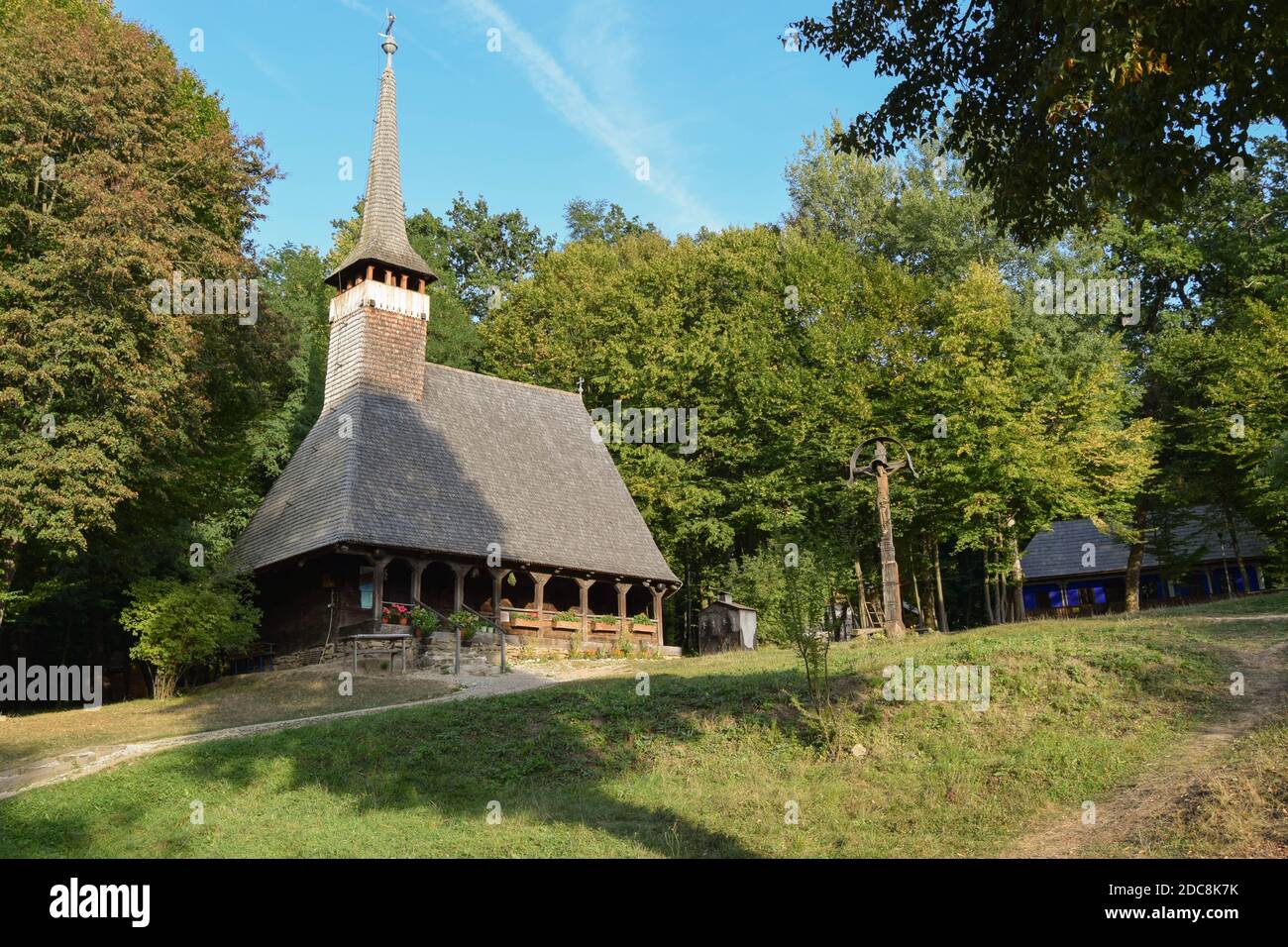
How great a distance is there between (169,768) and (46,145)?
1430 cm

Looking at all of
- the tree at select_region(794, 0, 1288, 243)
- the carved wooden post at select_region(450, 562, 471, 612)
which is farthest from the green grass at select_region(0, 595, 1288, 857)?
the carved wooden post at select_region(450, 562, 471, 612)

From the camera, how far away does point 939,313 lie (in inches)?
1316

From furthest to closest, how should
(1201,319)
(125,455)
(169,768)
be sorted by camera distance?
(1201,319), (125,455), (169,768)

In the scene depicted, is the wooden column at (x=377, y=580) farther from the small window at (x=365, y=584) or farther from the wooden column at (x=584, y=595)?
the wooden column at (x=584, y=595)

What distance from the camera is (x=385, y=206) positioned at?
3191 centimetres

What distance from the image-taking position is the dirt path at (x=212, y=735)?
13969mm

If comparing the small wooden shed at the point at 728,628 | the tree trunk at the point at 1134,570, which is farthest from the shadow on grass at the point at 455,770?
the tree trunk at the point at 1134,570

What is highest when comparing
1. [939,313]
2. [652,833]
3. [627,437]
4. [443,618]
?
[939,313]

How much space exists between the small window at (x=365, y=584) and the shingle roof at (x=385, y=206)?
9917mm

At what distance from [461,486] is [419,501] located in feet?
6.67

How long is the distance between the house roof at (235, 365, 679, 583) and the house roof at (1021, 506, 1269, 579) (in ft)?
55.0

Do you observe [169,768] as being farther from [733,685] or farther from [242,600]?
[242,600]

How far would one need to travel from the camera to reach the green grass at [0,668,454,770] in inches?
668

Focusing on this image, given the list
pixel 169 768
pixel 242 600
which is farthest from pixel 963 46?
pixel 242 600
